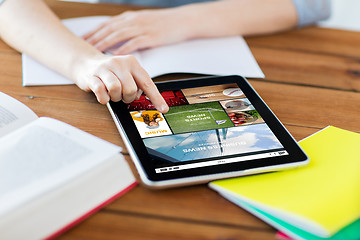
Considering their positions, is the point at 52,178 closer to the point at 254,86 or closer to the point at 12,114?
the point at 12,114

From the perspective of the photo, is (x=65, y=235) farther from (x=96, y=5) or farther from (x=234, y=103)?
(x=96, y=5)

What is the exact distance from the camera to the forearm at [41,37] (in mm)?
778

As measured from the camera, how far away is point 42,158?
0.49 m

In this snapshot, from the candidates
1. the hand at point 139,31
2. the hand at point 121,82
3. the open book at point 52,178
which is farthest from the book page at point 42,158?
the hand at point 139,31

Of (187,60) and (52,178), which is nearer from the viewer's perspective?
(52,178)

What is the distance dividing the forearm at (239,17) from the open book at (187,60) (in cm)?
2

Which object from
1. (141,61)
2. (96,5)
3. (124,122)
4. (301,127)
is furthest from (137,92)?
(96,5)

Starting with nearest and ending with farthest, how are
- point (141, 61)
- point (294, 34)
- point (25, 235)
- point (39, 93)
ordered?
point (25, 235) → point (39, 93) → point (141, 61) → point (294, 34)

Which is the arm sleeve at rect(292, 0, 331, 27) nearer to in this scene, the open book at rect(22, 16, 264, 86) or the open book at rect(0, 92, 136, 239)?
the open book at rect(22, 16, 264, 86)

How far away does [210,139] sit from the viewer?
60 cm

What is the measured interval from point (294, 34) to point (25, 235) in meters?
0.84

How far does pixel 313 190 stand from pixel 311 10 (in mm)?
697

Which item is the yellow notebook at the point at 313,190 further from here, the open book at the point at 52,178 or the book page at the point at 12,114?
the book page at the point at 12,114

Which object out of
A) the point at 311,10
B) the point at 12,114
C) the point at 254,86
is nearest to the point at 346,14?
the point at 311,10
